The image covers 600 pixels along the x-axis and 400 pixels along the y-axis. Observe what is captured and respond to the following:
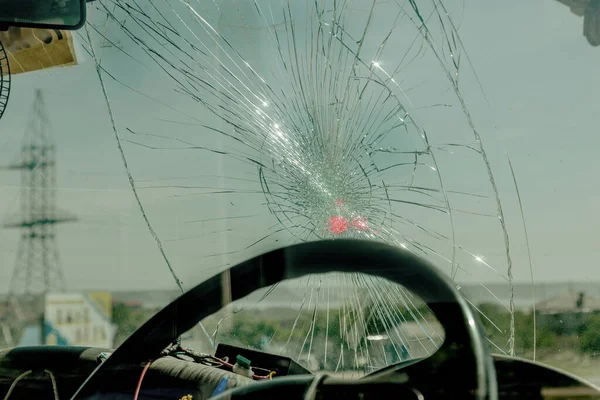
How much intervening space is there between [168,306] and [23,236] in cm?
46

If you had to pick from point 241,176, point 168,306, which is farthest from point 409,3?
point 168,306

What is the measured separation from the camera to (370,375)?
3.33ft

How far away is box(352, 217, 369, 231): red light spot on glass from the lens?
1.42 m

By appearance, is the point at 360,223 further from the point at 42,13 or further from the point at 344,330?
the point at 42,13

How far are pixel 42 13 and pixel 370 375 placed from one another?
1.03 m

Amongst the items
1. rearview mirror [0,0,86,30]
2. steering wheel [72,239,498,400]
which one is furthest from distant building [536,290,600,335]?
rearview mirror [0,0,86,30]

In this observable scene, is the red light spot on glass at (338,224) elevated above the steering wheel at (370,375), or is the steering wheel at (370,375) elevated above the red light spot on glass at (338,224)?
the red light spot on glass at (338,224)

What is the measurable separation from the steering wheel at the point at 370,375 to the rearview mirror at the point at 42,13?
672mm

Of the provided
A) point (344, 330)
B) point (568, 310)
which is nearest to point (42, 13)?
point (344, 330)

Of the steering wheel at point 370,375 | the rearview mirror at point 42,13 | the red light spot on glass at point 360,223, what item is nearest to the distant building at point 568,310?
the steering wheel at point 370,375

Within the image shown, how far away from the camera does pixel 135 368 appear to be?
1.16 m

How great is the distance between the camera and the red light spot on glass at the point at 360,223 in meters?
1.42

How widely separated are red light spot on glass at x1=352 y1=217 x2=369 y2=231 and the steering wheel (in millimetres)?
407

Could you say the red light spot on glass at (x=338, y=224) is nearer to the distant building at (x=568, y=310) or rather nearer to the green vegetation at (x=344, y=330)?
the green vegetation at (x=344, y=330)
